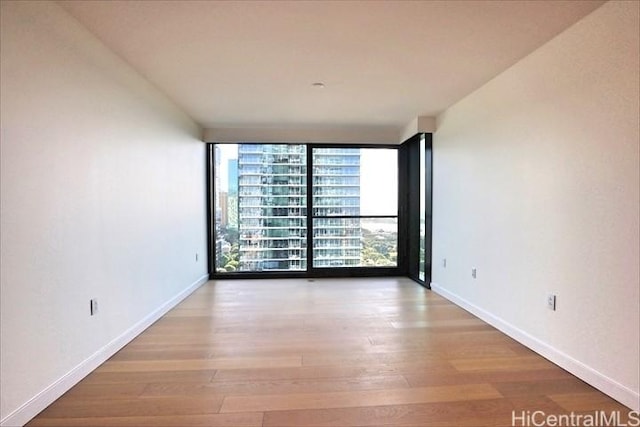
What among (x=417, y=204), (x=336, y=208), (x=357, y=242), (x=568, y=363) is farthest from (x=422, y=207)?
(x=568, y=363)

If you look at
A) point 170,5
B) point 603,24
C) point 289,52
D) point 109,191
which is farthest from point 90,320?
point 603,24

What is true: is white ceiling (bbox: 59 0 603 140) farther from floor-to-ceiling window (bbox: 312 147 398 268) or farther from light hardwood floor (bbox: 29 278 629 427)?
light hardwood floor (bbox: 29 278 629 427)

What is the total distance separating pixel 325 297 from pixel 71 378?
2.58m

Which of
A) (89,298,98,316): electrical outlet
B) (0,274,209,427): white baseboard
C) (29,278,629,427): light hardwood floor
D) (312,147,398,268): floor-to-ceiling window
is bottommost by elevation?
(29,278,629,427): light hardwood floor

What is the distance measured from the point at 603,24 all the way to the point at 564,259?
4.67 ft

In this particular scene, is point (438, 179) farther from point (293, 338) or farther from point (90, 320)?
point (90, 320)

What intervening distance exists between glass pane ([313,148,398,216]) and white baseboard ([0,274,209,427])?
2.92m

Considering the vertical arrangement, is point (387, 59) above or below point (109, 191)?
above

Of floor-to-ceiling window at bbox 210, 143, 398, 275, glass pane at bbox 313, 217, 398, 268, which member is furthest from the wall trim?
floor-to-ceiling window at bbox 210, 143, 398, 275

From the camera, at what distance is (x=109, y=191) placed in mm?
2518

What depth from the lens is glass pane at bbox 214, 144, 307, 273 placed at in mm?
5320

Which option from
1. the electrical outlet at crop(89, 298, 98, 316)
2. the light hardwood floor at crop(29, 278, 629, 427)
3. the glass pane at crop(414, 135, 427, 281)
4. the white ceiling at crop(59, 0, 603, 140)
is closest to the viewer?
the light hardwood floor at crop(29, 278, 629, 427)

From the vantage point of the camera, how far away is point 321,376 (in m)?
2.18

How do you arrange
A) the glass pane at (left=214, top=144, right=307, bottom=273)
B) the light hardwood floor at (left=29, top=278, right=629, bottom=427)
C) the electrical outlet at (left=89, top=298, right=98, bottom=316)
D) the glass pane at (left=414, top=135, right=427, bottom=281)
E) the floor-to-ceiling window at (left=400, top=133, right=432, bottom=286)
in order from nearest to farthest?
1. the light hardwood floor at (left=29, top=278, right=629, bottom=427)
2. the electrical outlet at (left=89, top=298, right=98, bottom=316)
3. the floor-to-ceiling window at (left=400, top=133, right=432, bottom=286)
4. the glass pane at (left=414, top=135, right=427, bottom=281)
5. the glass pane at (left=214, top=144, right=307, bottom=273)
